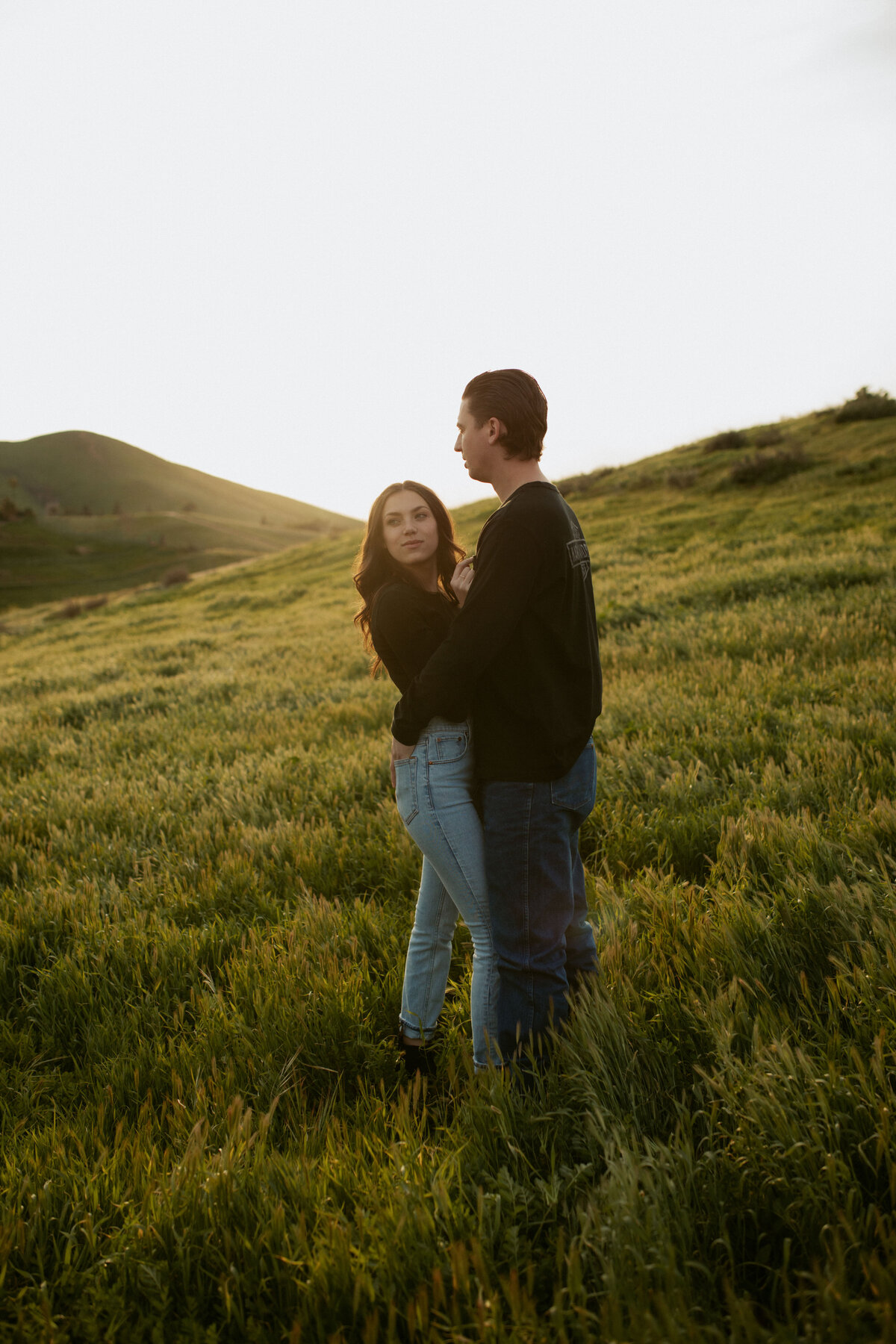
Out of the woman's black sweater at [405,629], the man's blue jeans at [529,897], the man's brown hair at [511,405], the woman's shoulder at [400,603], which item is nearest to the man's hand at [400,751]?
the woman's black sweater at [405,629]

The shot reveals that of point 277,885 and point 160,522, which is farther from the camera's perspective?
point 160,522

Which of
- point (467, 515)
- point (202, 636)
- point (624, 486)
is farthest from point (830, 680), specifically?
point (467, 515)

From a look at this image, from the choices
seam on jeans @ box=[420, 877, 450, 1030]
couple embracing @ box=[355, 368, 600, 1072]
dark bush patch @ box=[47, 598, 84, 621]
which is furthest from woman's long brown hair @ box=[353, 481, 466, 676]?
dark bush patch @ box=[47, 598, 84, 621]

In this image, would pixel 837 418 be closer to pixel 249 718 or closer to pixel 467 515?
pixel 467 515

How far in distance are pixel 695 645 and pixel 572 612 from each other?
660 centimetres

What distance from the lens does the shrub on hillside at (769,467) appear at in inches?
1021

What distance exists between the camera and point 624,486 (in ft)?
108

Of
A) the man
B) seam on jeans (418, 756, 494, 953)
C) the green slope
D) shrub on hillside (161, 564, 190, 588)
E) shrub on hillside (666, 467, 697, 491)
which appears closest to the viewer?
the man

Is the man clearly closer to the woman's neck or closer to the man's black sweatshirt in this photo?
the man's black sweatshirt

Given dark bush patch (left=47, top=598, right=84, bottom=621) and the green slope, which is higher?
the green slope

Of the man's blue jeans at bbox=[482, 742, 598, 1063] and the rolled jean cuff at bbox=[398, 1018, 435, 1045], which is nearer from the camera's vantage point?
the man's blue jeans at bbox=[482, 742, 598, 1063]

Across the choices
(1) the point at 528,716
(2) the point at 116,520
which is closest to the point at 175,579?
(1) the point at 528,716

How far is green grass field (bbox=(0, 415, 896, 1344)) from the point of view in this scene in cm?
161

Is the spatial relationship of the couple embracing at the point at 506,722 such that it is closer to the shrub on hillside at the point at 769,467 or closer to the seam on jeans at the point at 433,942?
the seam on jeans at the point at 433,942
